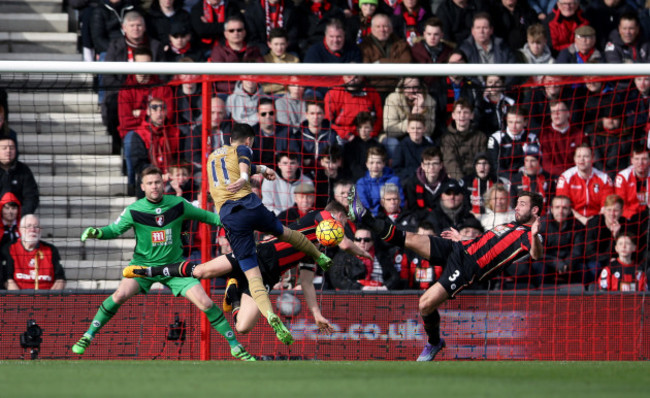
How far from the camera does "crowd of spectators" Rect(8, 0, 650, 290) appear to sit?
12.3 meters

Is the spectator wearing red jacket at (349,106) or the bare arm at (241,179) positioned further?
the spectator wearing red jacket at (349,106)

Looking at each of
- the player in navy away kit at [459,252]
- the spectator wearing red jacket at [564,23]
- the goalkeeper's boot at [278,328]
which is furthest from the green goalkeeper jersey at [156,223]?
the spectator wearing red jacket at [564,23]

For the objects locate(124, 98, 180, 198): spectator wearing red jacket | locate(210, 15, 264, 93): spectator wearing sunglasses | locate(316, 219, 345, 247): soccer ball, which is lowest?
→ locate(316, 219, 345, 247): soccer ball

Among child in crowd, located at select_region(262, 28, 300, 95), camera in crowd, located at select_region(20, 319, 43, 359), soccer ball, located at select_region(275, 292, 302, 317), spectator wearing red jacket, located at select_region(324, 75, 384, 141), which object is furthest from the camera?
child in crowd, located at select_region(262, 28, 300, 95)

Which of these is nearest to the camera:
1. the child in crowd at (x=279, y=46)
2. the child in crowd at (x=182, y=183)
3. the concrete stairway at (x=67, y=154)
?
the child in crowd at (x=182, y=183)

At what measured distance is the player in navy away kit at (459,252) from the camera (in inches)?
417

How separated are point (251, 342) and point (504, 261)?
282 cm

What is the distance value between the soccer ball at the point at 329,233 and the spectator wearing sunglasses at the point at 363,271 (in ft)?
6.14

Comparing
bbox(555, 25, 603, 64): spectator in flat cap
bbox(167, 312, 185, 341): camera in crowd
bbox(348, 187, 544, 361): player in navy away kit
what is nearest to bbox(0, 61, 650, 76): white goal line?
bbox(348, 187, 544, 361): player in navy away kit

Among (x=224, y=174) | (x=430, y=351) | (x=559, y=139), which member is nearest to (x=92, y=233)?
(x=224, y=174)

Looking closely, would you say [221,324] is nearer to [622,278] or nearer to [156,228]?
[156,228]

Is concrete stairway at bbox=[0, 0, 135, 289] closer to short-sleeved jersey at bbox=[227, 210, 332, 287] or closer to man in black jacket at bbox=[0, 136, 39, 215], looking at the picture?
man in black jacket at bbox=[0, 136, 39, 215]

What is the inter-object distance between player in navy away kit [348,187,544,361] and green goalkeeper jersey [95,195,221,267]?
5.94 feet

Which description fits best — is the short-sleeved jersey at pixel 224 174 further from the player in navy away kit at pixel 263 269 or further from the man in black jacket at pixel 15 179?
the man in black jacket at pixel 15 179
